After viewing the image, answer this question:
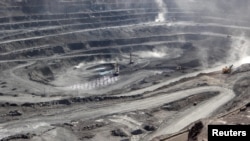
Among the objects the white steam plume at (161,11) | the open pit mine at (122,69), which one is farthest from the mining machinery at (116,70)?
the white steam plume at (161,11)

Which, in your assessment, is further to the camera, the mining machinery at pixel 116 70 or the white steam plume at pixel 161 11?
the white steam plume at pixel 161 11

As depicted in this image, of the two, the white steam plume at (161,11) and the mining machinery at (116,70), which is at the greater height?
the white steam plume at (161,11)

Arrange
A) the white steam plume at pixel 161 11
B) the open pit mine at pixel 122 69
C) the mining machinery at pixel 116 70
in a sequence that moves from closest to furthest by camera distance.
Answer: the open pit mine at pixel 122 69
the mining machinery at pixel 116 70
the white steam plume at pixel 161 11

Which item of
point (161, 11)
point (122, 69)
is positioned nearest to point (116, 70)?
point (122, 69)

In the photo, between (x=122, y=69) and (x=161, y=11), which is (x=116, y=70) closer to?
(x=122, y=69)

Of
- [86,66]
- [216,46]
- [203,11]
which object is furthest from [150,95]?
[203,11]

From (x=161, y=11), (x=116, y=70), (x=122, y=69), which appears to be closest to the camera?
(x=116, y=70)

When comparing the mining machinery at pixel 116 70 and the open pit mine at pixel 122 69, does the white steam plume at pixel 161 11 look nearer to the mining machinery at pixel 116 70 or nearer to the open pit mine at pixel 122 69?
the open pit mine at pixel 122 69

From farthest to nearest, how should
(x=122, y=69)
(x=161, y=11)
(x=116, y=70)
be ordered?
(x=161, y=11) → (x=122, y=69) → (x=116, y=70)
